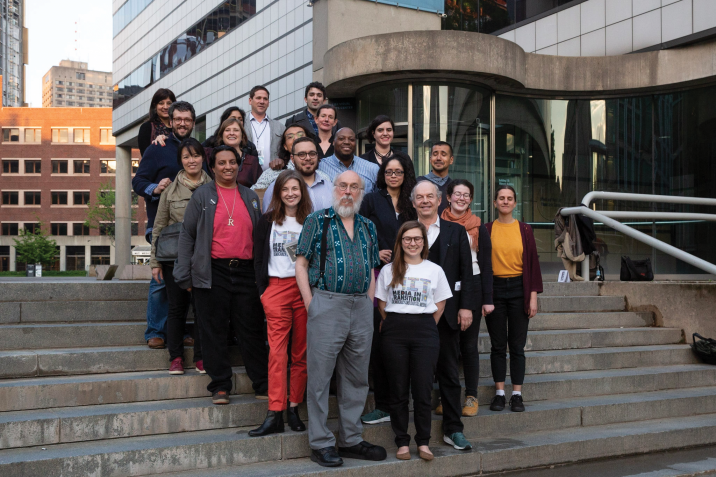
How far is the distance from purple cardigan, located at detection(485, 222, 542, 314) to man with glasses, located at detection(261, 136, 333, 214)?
184cm

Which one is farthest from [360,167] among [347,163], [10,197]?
[10,197]

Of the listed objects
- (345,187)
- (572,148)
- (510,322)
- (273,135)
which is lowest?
(510,322)

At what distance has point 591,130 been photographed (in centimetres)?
1549

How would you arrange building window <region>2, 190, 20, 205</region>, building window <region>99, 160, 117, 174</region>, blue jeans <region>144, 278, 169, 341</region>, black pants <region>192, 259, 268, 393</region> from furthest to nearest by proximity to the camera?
building window <region>99, 160, 117, 174</region>, building window <region>2, 190, 20, 205</region>, blue jeans <region>144, 278, 169, 341</region>, black pants <region>192, 259, 268, 393</region>

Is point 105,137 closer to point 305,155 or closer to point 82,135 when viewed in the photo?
point 82,135

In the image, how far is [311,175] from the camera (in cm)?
562

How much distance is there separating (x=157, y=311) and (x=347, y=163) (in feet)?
7.04

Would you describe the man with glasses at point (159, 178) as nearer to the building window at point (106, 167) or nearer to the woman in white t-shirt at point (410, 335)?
the woman in white t-shirt at point (410, 335)

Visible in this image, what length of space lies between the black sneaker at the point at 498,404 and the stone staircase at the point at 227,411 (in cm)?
7

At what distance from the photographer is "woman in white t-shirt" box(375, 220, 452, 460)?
16.5 feet

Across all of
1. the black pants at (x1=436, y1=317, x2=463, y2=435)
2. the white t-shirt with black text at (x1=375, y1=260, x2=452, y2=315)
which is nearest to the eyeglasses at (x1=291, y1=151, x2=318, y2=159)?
the white t-shirt with black text at (x1=375, y1=260, x2=452, y2=315)

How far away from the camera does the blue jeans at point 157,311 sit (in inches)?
236

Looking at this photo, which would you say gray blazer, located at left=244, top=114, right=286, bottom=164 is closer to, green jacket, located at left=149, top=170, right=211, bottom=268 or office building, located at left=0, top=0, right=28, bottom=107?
green jacket, located at left=149, top=170, right=211, bottom=268

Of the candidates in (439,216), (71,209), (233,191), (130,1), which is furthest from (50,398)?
(71,209)
